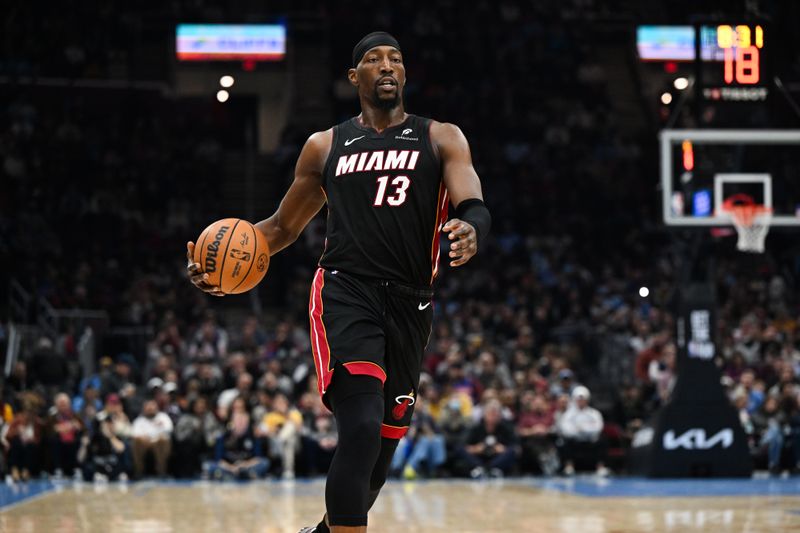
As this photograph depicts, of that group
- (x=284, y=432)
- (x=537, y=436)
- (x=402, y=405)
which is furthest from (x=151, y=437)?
(x=402, y=405)

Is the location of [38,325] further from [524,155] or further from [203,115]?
[524,155]

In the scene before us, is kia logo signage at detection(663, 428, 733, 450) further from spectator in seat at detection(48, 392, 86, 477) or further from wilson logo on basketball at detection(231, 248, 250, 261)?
wilson logo on basketball at detection(231, 248, 250, 261)

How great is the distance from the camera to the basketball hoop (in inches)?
589

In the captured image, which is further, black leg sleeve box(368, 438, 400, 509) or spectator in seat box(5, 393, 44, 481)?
spectator in seat box(5, 393, 44, 481)

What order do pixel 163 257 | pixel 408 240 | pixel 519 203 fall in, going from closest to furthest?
1. pixel 408 240
2. pixel 163 257
3. pixel 519 203

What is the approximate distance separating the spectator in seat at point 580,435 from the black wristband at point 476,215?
42.4 ft

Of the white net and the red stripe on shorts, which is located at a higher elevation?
the white net

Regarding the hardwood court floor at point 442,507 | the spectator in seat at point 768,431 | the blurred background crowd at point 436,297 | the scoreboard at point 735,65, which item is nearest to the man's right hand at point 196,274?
the hardwood court floor at point 442,507

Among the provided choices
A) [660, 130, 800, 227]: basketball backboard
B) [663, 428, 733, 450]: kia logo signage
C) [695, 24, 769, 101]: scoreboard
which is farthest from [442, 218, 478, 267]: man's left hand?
[663, 428, 733, 450]: kia logo signage

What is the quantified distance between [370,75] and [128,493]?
1001cm

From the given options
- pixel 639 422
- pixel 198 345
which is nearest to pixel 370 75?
pixel 639 422

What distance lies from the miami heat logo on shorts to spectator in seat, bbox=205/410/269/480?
12.2 m

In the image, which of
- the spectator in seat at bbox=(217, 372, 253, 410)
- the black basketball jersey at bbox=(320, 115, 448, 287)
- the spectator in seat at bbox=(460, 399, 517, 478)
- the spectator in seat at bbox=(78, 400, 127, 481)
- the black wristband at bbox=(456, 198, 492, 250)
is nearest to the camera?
the black wristband at bbox=(456, 198, 492, 250)

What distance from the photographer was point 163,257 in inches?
944
